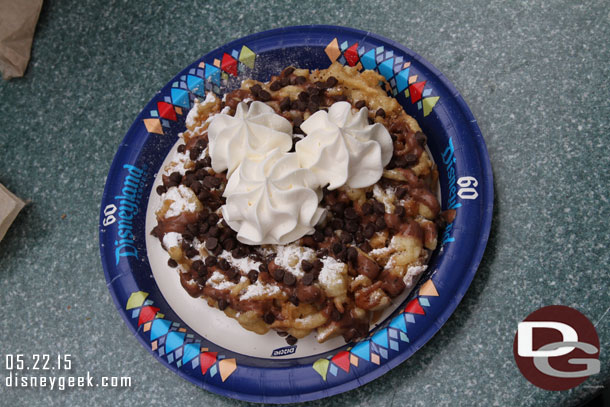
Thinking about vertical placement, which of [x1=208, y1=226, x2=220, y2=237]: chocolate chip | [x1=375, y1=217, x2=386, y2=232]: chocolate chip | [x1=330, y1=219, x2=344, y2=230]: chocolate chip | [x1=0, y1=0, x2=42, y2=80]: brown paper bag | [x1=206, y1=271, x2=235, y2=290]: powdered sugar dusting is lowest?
[x1=206, y1=271, x2=235, y2=290]: powdered sugar dusting

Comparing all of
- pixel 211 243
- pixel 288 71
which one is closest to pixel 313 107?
pixel 288 71

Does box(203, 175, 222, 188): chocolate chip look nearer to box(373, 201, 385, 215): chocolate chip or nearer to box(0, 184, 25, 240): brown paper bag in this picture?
box(373, 201, 385, 215): chocolate chip

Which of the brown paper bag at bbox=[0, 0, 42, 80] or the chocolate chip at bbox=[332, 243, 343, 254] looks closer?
the chocolate chip at bbox=[332, 243, 343, 254]

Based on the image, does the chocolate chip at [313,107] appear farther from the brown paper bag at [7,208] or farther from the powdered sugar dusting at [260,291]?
the brown paper bag at [7,208]

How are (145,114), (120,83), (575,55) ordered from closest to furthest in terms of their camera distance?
(575,55), (145,114), (120,83)

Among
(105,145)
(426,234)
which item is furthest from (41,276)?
(426,234)

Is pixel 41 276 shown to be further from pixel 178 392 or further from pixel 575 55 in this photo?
pixel 575 55

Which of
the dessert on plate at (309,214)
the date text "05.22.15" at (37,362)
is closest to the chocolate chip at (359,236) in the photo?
the dessert on plate at (309,214)

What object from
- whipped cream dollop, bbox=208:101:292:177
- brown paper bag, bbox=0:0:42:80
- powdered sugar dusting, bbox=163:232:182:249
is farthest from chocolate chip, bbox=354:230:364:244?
brown paper bag, bbox=0:0:42:80
